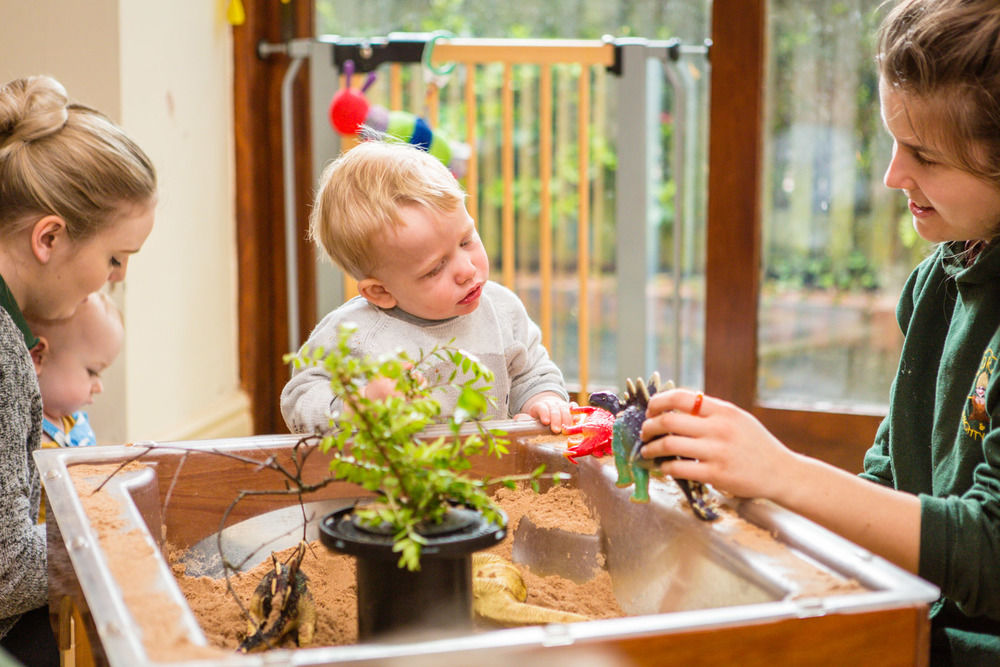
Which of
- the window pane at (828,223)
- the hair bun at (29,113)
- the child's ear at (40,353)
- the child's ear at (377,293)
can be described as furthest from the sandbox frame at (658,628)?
the window pane at (828,223)

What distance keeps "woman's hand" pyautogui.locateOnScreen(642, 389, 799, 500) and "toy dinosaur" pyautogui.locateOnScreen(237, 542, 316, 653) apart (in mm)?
299

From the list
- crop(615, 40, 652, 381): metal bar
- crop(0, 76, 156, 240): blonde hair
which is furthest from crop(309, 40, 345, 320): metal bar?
crop(0, 76, 156, 240): blonde hair

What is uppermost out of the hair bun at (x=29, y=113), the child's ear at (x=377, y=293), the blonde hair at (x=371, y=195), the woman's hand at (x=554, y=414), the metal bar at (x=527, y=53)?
the metal bar at (x=527, y=53)

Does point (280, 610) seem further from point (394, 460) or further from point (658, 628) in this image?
point (658, 628)

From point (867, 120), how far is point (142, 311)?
6.15ft

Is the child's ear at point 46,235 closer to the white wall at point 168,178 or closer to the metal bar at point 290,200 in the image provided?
the white wall at point 168,178

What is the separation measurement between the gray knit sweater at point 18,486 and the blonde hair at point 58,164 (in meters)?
0.19

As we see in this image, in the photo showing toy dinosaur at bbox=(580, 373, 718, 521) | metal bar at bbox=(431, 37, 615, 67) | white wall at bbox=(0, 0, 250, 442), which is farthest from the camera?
metal bar at bbox=(431, 37, 615, 67)

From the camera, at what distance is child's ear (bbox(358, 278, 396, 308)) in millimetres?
1426

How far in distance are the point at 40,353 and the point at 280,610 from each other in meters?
1.03

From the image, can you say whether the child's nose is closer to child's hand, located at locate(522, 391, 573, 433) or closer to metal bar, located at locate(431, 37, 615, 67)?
child's hand, located at locate(522, 391, 573, 433)

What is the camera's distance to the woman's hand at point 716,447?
2.56 ft

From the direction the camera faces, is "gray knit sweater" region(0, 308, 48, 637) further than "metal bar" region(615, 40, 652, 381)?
No

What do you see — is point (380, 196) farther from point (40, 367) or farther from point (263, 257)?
point (263, 257)
